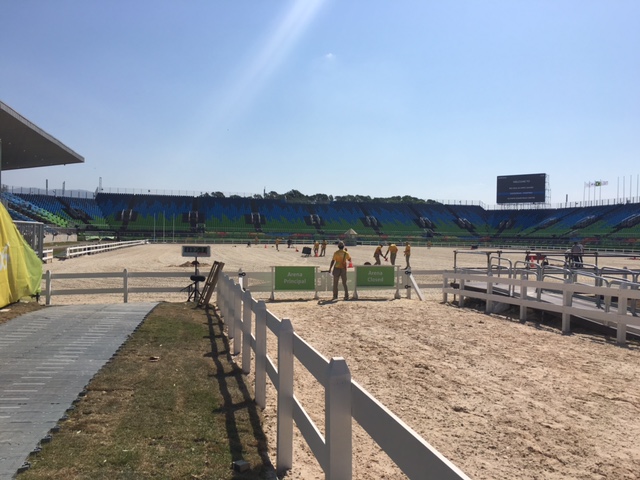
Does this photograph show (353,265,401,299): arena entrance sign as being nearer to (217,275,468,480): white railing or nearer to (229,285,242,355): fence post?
(229,285,242,355): fence post

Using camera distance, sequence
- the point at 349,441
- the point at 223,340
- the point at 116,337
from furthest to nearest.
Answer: the point at 223,340 → the point at 116,337 → the point at 349,441

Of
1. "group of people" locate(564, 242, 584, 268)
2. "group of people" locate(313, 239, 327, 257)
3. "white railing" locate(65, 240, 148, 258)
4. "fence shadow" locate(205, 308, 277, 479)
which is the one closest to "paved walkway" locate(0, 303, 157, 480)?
"fence shadow" locate(205, 308, 277, 479)

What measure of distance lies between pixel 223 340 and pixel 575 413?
591 cm

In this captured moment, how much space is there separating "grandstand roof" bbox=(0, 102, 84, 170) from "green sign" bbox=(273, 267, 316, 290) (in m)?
10.2

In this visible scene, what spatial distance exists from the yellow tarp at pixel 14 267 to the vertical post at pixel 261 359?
8.44 m

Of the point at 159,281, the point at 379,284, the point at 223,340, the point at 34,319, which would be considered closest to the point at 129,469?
the point at 223,340

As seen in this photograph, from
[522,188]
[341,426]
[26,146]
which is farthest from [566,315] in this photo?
[522,188]

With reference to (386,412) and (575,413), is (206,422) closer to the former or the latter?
(386,412)

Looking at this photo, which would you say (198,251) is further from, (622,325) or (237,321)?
(622,325)

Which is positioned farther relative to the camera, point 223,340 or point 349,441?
point 223,340

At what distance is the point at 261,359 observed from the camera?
567 cm

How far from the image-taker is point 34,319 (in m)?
10.1

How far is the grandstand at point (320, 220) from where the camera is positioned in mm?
77188

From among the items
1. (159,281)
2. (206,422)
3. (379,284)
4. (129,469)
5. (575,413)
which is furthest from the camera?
(159,281)
